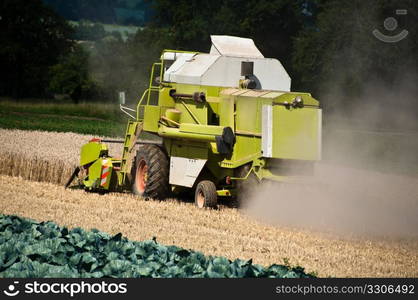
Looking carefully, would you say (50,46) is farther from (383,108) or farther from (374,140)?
(383,108)

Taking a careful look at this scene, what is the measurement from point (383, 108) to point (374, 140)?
19.7 feet

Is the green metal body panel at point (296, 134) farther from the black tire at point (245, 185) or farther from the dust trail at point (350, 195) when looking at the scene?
the black tire at point (245, 185)

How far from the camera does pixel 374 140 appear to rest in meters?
26.7

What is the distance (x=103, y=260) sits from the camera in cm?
902

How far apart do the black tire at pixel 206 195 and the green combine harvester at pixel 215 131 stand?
0.02 metres

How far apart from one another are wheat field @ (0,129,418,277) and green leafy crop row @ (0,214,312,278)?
1.27 metres

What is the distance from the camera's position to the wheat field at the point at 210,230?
34.4 feet

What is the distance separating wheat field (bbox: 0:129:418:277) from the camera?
10.5 metres

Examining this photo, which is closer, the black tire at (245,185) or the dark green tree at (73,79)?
the black tire at (245,185)

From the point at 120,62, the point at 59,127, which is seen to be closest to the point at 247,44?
the point at 59,127
